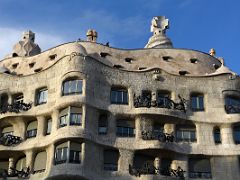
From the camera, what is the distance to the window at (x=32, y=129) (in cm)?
3510

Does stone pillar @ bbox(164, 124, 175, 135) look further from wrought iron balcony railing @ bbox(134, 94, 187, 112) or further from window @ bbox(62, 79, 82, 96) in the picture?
window @ bbox(62, 79, 82, 96)

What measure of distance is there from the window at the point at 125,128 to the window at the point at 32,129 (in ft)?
18.1

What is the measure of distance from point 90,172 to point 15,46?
15692 millimetres

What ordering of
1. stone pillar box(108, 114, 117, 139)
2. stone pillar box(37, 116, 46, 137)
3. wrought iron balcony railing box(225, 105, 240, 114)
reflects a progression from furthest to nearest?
wrought iron balcony railing box(225, 105, 240, 114) → stone pillar box(37, 116, 46, 137) → stone pillar box(108, 114, 117, 139)

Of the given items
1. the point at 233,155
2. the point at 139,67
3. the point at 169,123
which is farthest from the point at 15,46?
the point at 233,155

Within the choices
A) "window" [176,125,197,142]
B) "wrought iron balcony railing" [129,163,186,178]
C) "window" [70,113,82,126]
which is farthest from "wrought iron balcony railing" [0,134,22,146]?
"window" [176,125,197,142]

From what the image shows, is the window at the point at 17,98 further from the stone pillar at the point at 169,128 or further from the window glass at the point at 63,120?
the stone pillar at the point at 169,128

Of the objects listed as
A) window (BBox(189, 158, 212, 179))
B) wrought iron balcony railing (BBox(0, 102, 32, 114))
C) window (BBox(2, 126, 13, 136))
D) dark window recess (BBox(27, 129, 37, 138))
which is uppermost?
wrought iron balcony railing (BBox(0, 102, 32, 114))

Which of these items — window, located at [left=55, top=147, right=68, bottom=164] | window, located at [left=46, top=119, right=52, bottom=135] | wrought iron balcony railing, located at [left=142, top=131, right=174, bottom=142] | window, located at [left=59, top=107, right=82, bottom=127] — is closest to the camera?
window, located at [left=55, top=147, right=68, bottom=164]

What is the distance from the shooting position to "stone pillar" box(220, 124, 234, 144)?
3528 centimetres

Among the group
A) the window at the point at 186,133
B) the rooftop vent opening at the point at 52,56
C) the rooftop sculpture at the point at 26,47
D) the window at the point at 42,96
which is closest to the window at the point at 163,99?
the window at the point at 186,133

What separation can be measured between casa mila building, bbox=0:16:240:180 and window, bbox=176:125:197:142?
67 millimetres

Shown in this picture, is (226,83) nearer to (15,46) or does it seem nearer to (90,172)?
(90,172)

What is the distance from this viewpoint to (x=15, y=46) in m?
43.0
